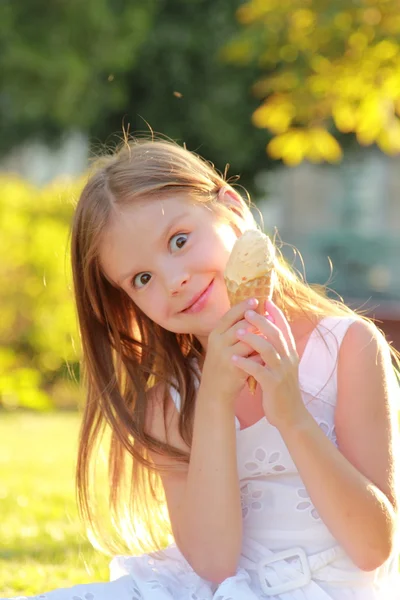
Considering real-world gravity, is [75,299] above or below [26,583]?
above

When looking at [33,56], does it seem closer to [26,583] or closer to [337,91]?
[337,91]

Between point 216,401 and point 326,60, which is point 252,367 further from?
point 326,60

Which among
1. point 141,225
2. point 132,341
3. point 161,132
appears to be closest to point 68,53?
point 161,132

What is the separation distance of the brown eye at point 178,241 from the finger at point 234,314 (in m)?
0.28

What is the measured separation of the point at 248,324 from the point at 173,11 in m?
15.2

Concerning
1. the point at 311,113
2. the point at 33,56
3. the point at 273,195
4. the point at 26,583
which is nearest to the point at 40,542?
the point at 26,583

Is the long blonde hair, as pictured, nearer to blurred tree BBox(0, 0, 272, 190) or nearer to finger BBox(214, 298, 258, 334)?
finger BBox(214, 298, 258, 334)

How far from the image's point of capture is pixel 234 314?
7.13ft

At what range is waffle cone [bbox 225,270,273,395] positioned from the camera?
86.0 inches

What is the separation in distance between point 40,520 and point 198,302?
261cm

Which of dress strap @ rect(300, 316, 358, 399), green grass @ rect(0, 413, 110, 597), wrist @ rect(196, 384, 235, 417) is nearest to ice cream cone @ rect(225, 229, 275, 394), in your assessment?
wrist @ rect(196, 384, 235, 417)

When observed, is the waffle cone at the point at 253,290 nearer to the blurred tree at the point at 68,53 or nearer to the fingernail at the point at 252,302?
the fingernail at the point at 252,302

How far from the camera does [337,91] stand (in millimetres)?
5012

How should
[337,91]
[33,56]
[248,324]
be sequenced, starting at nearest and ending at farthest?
1. [248,324]
2. [337,91]
3. [33,56]
